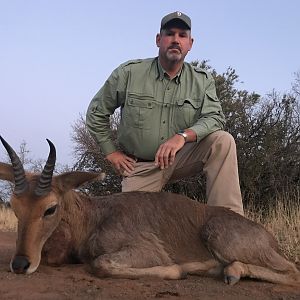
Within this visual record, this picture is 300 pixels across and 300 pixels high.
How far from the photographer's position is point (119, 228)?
Answer: 19.1ft

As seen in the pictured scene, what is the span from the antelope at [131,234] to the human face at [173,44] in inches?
82.8

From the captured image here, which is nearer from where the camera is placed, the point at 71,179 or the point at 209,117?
the point at 71,179

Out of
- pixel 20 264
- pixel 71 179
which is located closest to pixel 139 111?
pixel 71 179

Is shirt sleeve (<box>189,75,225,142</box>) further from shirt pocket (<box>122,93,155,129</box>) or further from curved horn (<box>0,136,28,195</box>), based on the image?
curved horn (<box>0,136,28,195</box>)

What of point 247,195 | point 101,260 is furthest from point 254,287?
Result: point 247,195

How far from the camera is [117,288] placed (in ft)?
15.9

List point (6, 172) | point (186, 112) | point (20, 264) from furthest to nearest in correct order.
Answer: point (186, 112) → point (6, 172) → point (20, 264)

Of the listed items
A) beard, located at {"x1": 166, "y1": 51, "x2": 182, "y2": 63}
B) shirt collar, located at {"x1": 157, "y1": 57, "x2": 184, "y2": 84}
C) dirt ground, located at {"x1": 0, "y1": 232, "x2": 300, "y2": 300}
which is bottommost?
dirt ground, located at {"x1": 0, "y1": 232, "x2": 300, "y2": 300}

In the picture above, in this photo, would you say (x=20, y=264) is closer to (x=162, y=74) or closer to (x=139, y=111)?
(x=139, y=111)

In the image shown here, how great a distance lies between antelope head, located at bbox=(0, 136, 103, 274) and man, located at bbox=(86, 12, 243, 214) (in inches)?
76.7

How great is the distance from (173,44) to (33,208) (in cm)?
328

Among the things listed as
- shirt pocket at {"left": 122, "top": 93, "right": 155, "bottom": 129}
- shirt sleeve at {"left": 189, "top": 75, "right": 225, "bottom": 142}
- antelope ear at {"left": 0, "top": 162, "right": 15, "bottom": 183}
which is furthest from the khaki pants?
antelope ear at {"left": 0, "top": 162, "right": 15, "bottom": 183}

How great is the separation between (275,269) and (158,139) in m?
2.58

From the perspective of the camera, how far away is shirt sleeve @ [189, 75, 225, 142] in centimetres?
702
